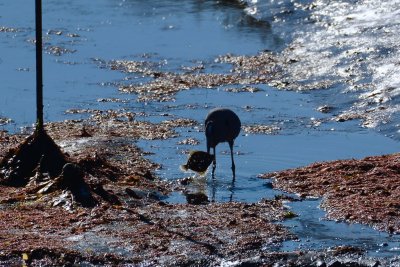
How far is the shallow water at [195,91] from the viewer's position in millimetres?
15117

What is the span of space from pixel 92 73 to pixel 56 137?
666cm

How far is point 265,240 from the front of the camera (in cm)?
1175

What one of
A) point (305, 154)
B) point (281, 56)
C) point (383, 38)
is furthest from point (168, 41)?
point (305, 154)

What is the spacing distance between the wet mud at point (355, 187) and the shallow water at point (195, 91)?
0.81 ft

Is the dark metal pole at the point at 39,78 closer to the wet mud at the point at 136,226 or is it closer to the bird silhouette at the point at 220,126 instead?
the wet mud at the point at 136,226

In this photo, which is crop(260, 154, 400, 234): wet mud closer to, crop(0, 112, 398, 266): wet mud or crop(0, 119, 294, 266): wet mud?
crop(0, 112, 398, 266): wet mud

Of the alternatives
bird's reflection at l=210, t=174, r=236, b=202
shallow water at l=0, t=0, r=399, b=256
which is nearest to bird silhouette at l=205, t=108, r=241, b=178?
shallow water at l=0, t=0, r=399, b=256

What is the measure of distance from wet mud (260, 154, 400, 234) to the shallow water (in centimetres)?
25

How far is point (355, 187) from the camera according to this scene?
46.0ft

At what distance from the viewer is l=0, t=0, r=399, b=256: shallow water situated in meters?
15.1

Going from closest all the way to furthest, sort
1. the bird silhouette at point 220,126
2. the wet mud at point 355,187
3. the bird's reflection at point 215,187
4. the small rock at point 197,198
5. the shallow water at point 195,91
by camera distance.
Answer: the wet mud at point 355,187, the small rock at point 197,198, the bird's reflection at point 215,187, the shallow water at point 195,91, the bird silhouette at point 220,126

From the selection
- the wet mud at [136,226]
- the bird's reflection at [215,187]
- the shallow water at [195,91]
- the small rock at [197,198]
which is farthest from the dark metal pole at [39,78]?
the bird's reflection at [215,187]

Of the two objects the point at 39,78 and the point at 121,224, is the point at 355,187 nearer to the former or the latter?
the point at 121,224

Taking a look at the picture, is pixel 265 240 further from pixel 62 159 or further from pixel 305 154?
pixel 305 154
